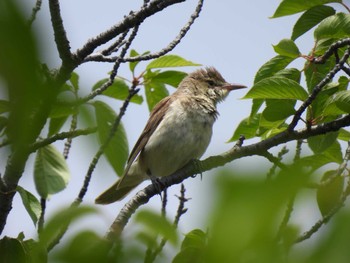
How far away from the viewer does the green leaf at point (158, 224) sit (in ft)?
2.45

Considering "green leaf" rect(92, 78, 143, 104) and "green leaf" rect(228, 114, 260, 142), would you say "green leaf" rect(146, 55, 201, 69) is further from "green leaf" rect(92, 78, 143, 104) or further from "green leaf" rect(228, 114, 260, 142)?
"green leaf" rect(228, 114, 260, 142)

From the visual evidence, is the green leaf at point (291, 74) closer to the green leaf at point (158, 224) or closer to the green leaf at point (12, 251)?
the green leaf at point (12, 251)

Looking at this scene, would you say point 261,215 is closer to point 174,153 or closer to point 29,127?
point 29,127

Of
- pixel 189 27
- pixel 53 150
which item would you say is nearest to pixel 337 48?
pixel 189 27

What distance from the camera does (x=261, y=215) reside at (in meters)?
0.60

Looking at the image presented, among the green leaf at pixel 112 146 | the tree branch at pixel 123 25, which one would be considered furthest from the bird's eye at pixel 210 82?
the tree branch at pixel 123 25

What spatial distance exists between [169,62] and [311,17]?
1.04 m

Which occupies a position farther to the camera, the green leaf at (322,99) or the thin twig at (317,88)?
the green leaf at (322,99)

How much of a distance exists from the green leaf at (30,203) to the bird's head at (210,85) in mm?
3826

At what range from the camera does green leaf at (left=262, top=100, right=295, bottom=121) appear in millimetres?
2969

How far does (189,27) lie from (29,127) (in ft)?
10.1

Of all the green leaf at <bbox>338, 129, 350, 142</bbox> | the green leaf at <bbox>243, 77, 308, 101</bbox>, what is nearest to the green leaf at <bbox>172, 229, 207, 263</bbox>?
the green leaf at <bbox>243, 77, 308, 101</bbox>

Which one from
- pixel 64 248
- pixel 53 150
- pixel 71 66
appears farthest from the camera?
pixel 53 150

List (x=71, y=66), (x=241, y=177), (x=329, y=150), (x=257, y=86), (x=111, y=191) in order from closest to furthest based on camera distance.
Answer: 1. (x=241, y=177)
2. (x=71, y=66)
3. (x=257, y=86)
4. (x=329, y=150)
5. (x=111, y=191)
